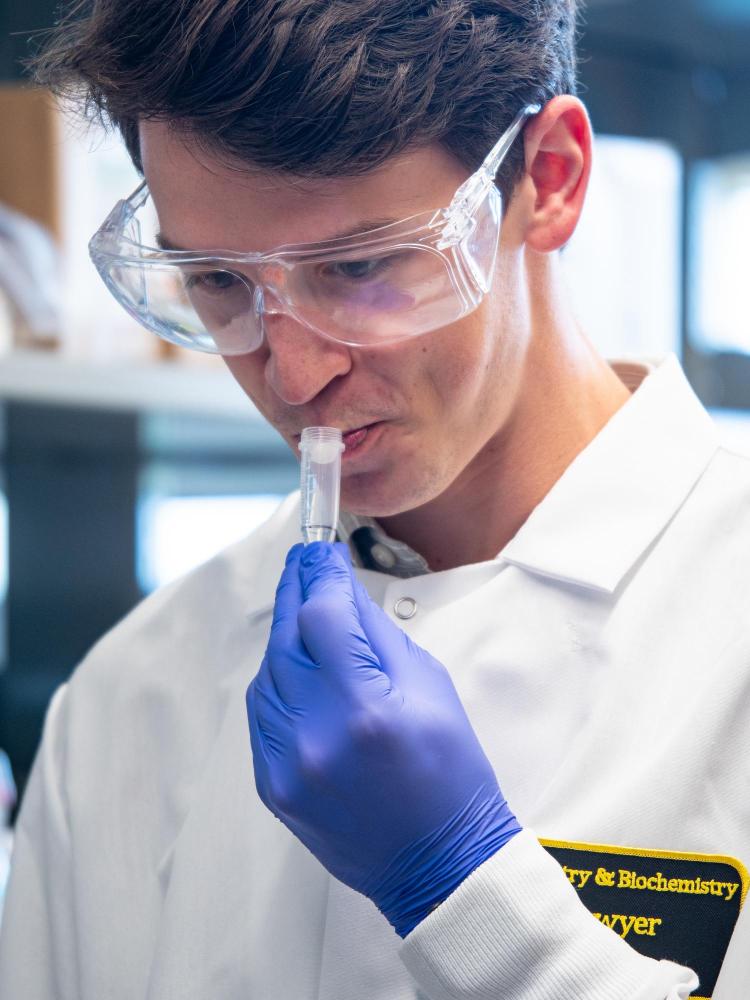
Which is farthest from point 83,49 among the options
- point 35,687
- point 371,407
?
point 35,687

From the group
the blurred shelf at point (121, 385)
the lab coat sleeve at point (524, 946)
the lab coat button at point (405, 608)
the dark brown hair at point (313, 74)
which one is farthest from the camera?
the blurred shelf at point (121, 385)

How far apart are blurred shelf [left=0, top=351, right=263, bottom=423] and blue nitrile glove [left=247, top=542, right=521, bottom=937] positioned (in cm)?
117

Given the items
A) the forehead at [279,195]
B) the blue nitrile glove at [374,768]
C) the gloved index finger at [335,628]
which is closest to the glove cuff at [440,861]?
the blue nitrile glove at [374,768]

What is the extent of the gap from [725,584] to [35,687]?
188cm

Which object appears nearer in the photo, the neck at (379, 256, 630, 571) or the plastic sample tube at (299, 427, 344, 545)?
the plastic sample tube at (299, 427, 344, 545)

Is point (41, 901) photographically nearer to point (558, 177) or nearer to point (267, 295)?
point (267, 295)

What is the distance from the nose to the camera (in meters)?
1.20

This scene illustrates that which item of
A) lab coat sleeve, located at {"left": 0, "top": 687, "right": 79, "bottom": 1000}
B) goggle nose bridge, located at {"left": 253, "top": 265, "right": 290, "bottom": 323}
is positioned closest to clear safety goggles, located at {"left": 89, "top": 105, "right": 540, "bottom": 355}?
goggle nose bridge, located at {"left": 253, "top": 265, "right": 290, "bottom": 323}

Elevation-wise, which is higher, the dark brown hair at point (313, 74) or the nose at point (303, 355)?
the dark brown hair at point (313, 74)

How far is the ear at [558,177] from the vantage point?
1.27 meters

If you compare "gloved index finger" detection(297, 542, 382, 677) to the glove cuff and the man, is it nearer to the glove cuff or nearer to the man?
the man

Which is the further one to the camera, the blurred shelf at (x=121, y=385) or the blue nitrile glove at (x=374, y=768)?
the blurred shelf at (x=121, y=385)

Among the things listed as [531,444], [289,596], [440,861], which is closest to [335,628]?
[289,596]

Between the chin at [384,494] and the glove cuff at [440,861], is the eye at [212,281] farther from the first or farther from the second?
the glove cuff at [440,861]
